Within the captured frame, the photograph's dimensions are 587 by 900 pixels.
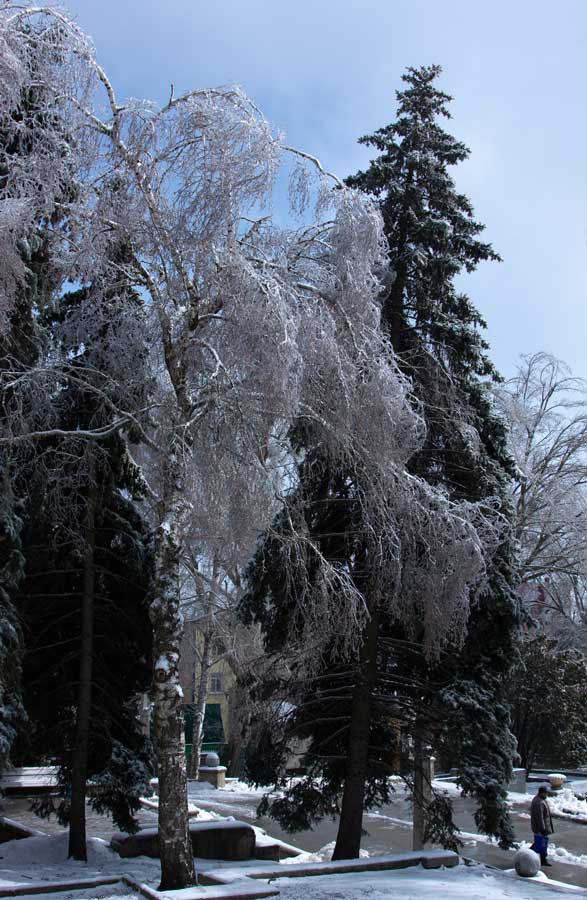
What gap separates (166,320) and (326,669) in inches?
240

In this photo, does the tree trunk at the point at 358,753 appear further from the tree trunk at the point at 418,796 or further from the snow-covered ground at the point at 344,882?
the snow-covered ground at the point at 344,882

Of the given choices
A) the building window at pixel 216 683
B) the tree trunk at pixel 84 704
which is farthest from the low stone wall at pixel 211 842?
the building window at pixel 216 683

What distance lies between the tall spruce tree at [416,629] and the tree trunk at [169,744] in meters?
2.95

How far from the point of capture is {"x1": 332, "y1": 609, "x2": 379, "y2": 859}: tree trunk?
11633 mm

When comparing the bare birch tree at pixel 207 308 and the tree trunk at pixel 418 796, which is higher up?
the bare birch tree at pixel 207 308

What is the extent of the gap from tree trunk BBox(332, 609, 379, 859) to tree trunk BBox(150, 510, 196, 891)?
4.31 metres

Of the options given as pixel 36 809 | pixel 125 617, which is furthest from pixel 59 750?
pixel 125 617

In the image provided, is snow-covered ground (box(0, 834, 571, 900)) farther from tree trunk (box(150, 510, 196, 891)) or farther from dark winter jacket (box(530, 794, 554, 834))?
dark winter jacket (box(530, 794, 554, 834))

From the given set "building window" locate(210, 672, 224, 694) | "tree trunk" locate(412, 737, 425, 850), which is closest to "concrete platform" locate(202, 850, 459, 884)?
"tree trunk" locate(412, 737, 425, 850)

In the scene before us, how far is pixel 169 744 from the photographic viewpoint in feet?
26.0

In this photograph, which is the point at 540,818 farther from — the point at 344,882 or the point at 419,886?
the point at 344,882

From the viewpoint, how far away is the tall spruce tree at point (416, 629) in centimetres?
1165

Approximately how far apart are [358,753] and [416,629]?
6.28 feet

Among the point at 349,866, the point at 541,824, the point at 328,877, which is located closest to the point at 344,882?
the point at 328,877
